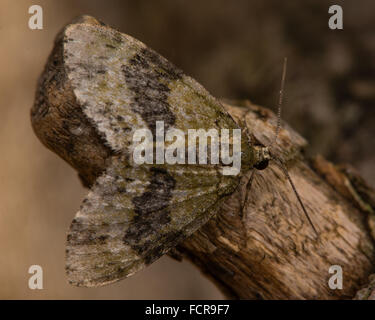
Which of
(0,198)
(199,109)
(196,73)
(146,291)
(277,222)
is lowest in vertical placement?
(146,291)

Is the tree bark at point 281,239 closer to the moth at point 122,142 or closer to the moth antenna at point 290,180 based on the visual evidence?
the moth antenna at point 290,180

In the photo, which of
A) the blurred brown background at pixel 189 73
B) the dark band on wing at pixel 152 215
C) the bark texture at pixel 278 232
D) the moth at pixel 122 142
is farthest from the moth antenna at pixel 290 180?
the blurred brown background at pixel 189 73

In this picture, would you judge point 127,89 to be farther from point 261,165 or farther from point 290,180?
point 290,180

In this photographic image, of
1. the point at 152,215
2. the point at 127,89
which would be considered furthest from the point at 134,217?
the point at 127,89
